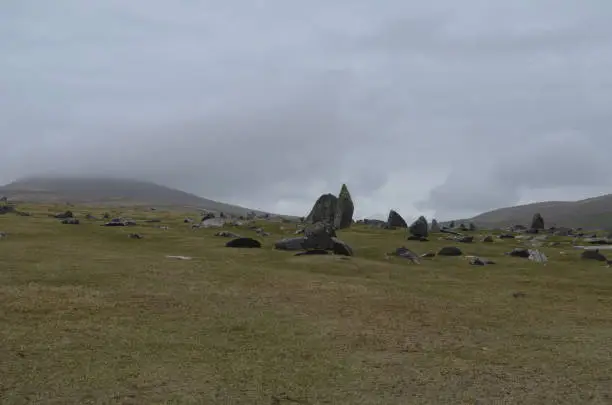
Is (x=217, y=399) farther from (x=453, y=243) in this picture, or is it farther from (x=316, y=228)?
(x=453, y=243)

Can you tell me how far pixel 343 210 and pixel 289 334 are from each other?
216 feet

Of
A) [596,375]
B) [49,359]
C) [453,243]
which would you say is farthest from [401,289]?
[453,243]

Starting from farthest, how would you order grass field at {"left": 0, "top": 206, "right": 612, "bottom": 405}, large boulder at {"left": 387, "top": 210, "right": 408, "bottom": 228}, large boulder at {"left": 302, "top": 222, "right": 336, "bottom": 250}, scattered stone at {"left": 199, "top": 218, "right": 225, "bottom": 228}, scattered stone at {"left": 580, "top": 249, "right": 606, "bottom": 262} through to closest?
large boulder at {"left": 387, "top": 210, "right": 408, "bottom": 228}, scattered stone at {"left": 199, "top": 218, "right": 225, "bottom": 228}, scattered stone at {"left": 580, "top": 249, "right": 606, "bottom": 262}, large boulder at {"left": 302, "top": 222, "right": 336, "bottom": 250}, grass field at {"left": 0, "top": 206, "right": 612, "bottom": 405}

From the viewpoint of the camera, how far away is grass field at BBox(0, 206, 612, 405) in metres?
13.4

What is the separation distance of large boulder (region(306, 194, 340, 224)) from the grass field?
164 ft

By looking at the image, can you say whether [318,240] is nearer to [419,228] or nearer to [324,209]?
[419,228]

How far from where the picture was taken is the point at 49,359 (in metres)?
14.8

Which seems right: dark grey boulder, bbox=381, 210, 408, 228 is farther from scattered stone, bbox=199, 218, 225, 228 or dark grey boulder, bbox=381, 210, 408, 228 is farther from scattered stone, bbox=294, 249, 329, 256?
scattered stone, bbox=294, 249, 329, 256

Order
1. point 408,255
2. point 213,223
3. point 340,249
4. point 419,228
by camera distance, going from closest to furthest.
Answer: point 408,255, point 340,249, point 419,228, point 213,223

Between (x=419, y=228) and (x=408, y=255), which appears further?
(x=419, y=228)

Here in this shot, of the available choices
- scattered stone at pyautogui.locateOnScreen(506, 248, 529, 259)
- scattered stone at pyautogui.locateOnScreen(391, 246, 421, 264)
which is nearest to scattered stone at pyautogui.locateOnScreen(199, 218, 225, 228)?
scattered stone at pyautogui.locateOnScreen(391, 246, 421, 264)

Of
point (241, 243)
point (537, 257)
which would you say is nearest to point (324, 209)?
point (241, 243)

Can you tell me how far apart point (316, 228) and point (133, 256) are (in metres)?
15.3

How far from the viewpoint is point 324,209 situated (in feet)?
288
